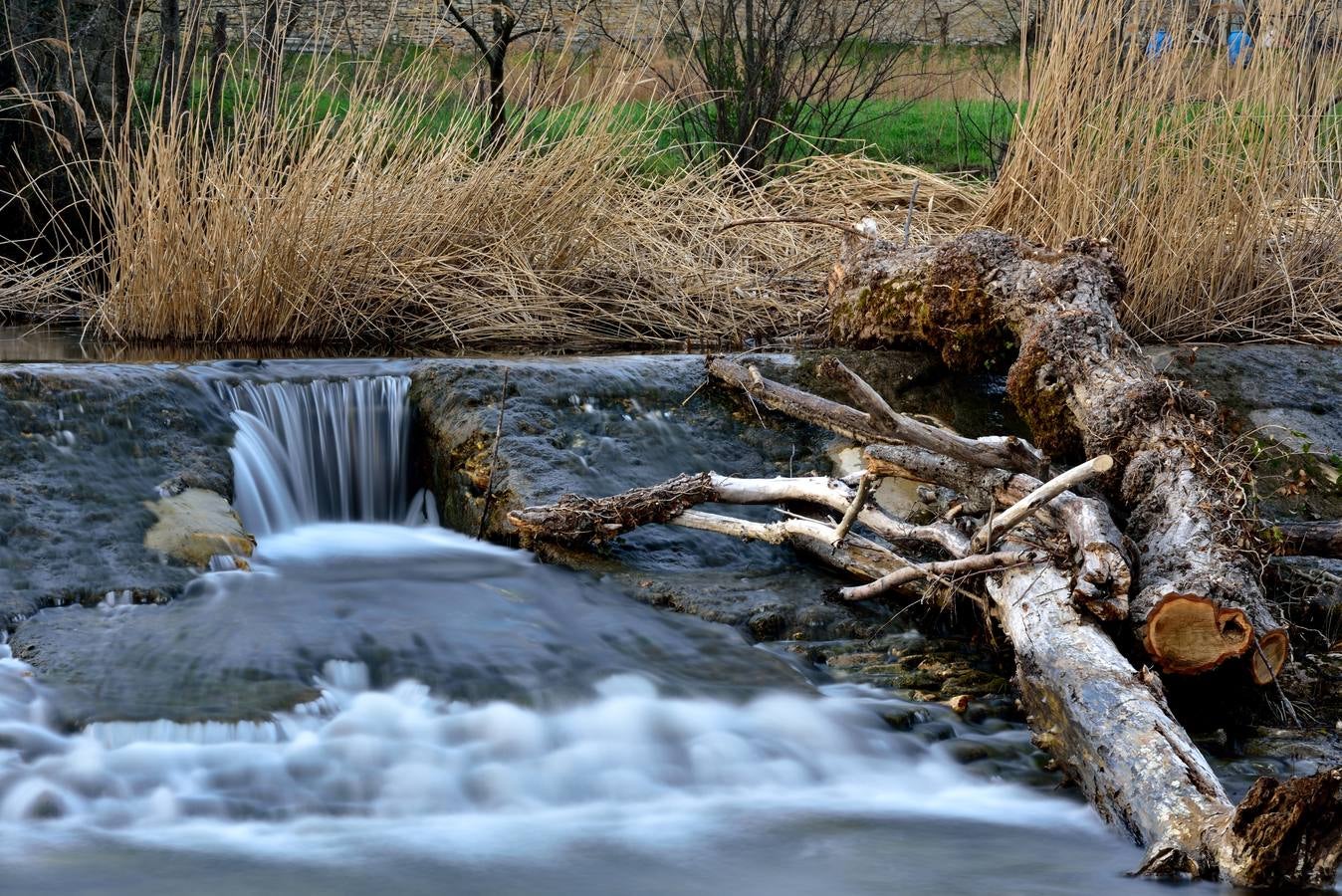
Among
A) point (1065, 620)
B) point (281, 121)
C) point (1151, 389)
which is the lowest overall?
point (1065, 620)

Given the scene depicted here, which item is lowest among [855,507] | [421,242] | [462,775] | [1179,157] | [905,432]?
[462,775]

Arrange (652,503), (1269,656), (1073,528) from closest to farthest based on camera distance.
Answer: (1269,656), (1073,528), (652,503)

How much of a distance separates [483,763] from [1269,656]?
1769mm

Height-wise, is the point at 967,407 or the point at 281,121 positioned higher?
the point at 281,121

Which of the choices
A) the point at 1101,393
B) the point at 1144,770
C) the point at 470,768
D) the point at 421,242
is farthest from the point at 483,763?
the point at 421,242

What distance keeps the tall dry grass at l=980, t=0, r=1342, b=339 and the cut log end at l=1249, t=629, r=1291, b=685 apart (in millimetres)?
2754

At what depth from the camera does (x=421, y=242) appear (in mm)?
6078

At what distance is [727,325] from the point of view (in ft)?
20.6

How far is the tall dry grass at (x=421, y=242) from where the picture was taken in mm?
5613

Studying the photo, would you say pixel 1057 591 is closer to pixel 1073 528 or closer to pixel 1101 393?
pixel 1073 528

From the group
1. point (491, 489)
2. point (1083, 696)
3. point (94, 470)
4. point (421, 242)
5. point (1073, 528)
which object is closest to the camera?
point (1083, 696)

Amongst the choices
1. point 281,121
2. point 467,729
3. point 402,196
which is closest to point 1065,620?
point 467,729

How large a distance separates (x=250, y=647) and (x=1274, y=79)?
15.4 ft

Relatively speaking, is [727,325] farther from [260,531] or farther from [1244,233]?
[260,531]
